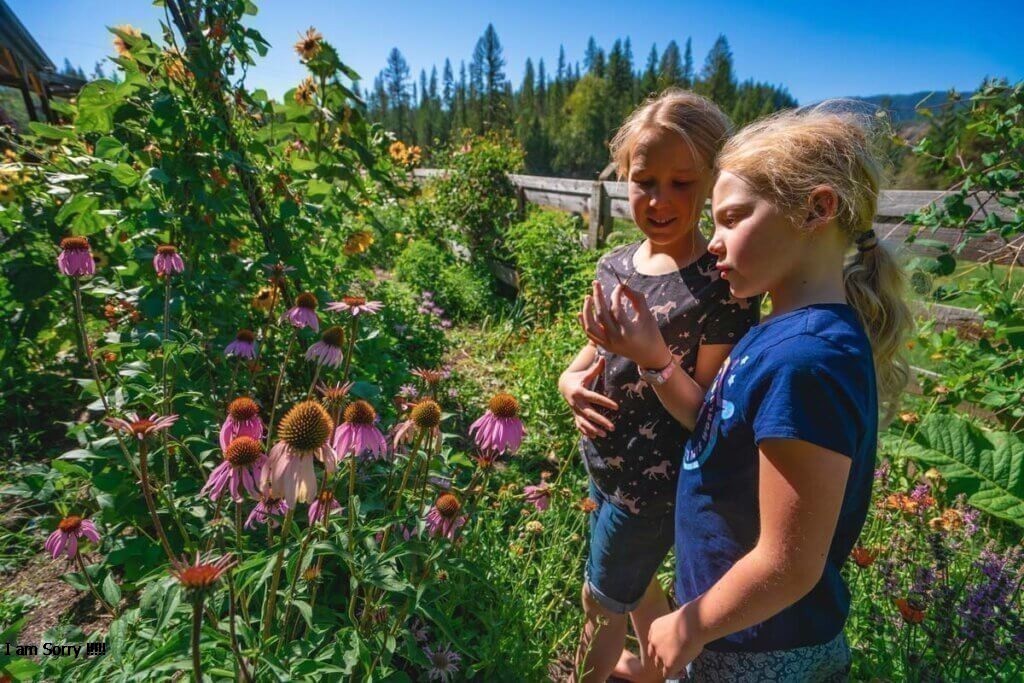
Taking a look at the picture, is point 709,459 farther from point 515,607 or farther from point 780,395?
point 515,607

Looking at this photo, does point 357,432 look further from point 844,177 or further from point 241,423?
point 844,177

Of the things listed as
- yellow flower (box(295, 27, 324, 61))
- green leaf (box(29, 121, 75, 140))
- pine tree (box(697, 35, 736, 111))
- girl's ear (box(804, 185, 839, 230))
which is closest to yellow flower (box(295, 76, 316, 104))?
yellow flower (box(295, 27, 324, 61))

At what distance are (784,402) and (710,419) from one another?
0.20 meters

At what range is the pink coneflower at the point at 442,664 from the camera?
119 centimetres

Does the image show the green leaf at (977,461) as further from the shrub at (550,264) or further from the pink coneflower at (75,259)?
the shrub at (550,264)

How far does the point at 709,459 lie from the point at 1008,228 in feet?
4.53

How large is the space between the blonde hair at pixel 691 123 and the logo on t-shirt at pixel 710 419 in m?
0.42

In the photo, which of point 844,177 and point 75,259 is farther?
point 75,259

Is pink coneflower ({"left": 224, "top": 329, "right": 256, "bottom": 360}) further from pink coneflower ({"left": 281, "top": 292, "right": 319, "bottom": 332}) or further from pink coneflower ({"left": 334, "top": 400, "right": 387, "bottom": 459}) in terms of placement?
pink coneflower ({"left": 334, "top": 400, "right": 387, "bottom": 459})

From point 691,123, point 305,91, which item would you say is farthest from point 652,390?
point 305,91

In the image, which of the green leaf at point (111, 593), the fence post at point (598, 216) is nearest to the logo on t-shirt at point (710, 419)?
the green leaf at point (111, 593)

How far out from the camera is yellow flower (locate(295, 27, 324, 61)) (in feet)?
6.47

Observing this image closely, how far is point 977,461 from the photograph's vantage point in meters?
1.42

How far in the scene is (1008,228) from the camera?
1535 millimetres
